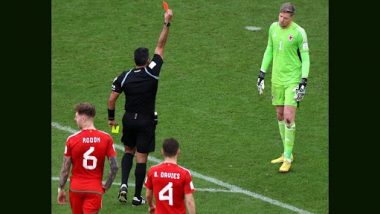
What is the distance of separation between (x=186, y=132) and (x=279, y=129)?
68.6 inches

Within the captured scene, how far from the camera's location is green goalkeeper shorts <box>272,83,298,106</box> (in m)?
16.7

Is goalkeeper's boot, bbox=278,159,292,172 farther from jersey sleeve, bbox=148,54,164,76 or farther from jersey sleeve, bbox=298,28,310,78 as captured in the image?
jersey sleeve, bbox=148,54,164,76

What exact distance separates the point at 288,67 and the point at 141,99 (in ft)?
9.14

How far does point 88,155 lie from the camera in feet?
43.9

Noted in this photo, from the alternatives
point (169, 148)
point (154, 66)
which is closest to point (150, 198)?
point (169, 148)

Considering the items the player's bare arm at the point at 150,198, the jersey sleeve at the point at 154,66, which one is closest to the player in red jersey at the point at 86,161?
the player's bare arm at the point at 150,198

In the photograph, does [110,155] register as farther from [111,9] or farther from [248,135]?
[111,9]

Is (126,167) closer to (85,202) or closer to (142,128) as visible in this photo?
(142,128)

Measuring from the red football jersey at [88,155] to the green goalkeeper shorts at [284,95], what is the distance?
420cm

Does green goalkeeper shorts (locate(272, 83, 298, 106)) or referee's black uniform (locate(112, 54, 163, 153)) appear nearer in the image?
referee's black uniform (locate(112, 54, 163, 153))

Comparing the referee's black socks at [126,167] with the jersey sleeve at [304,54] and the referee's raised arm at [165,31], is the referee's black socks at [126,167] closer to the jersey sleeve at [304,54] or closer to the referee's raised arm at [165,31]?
the referee's raised arm at [165,31]

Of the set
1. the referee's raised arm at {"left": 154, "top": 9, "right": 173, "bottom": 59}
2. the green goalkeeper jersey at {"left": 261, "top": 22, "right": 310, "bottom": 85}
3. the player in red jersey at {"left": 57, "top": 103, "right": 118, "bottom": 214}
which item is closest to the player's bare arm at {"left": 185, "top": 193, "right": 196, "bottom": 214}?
the player in red jersey at {"left": 57, "top": 103, "right": 118, "bottom": 214}

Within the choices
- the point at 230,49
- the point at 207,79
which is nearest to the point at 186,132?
the point at 207,79

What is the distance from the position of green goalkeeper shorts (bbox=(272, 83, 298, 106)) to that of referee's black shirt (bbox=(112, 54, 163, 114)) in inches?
98.4
